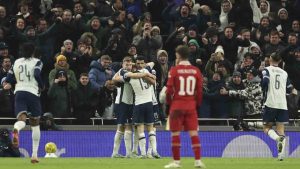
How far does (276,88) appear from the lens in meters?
23.0

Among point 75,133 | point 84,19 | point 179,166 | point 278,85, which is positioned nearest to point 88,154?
point 75,133

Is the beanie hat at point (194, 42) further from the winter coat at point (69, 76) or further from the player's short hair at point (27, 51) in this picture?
the player's short hair at point (27, 51)

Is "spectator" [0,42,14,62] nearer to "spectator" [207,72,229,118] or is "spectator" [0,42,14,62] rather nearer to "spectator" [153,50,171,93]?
"spectator" [153,50,171,93]

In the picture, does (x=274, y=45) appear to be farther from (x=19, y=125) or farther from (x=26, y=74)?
(x=19, y=125)

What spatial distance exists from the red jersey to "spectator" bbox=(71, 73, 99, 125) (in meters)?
7.86

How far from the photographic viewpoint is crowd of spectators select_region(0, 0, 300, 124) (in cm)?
2655

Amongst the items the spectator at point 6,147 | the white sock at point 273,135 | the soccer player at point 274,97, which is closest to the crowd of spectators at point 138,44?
the spectator at point 6,147

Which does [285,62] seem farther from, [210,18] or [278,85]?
[278,85]

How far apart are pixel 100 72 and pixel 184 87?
855 centimetres

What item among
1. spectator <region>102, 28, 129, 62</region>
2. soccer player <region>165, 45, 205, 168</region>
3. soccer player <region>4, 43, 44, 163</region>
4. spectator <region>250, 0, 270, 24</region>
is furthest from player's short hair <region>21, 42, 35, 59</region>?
spectator <region>250, 0, 270, 24</region>

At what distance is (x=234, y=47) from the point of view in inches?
1141

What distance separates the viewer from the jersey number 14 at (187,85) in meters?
18.6

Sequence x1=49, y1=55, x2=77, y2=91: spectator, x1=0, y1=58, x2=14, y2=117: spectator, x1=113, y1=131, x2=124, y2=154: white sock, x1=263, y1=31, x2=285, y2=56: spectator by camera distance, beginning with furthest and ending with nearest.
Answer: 1. x1=263, y1=31, x2=285, y2=56: spectator
2. x1=49, y1=55, x2=77, y2=91: spectator
3. x1=0, y1=58, x2=14, y2=117: spectator
4. x1=113, y1=131, x2=124, y2=154: white sock

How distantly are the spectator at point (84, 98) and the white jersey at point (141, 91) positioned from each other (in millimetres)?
2963
